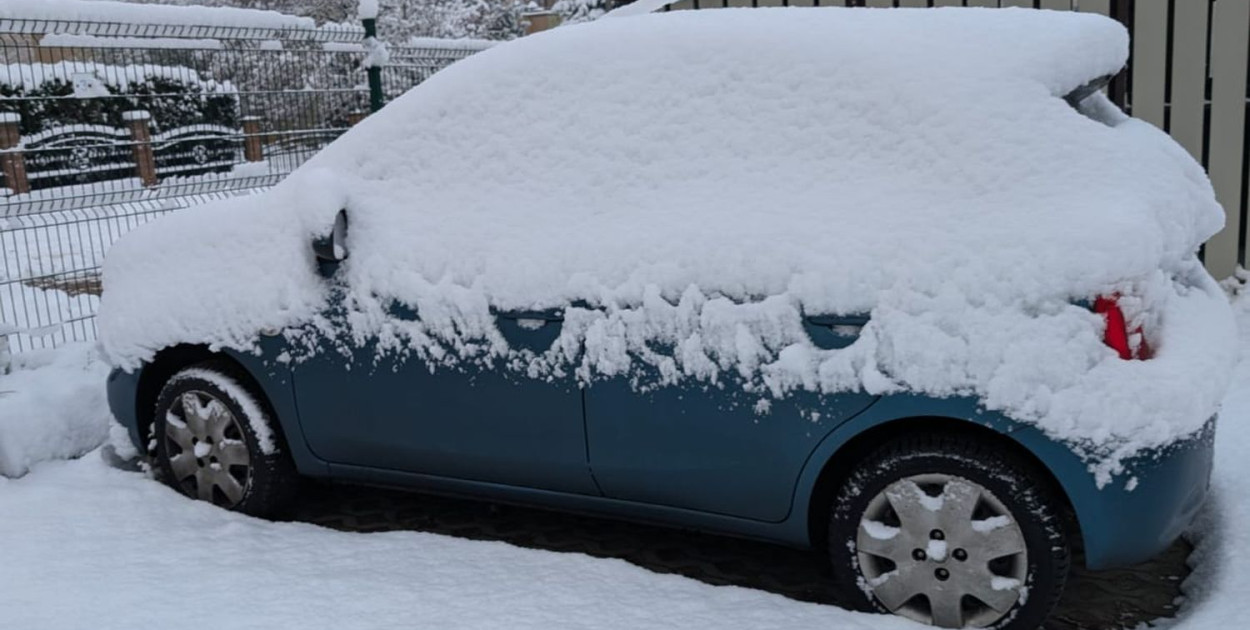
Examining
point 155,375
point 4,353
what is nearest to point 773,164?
point 155,375

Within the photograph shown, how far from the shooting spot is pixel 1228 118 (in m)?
6.55

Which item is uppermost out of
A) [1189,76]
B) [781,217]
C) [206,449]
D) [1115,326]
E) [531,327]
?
[1189,76]

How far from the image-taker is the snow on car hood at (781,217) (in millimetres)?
2973

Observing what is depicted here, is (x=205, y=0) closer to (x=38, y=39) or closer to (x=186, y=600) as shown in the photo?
(x=38, y=39)

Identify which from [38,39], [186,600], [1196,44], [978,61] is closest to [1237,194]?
[1196,44]

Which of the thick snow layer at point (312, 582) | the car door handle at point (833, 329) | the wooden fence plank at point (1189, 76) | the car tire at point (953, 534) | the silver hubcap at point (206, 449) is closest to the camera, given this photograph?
the car tire at point (953, 534)

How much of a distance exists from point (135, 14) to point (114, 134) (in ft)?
2.04

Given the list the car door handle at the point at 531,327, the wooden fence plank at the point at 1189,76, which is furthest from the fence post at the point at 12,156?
the wooden fence plank at the point at 1189,76

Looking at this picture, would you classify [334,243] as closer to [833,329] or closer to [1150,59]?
[833,329]

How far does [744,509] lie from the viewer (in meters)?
3.40

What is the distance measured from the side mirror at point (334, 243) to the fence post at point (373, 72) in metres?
3.26

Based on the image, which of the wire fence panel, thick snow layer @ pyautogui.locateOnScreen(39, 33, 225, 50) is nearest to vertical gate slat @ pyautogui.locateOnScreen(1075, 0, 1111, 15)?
the wire fence panel

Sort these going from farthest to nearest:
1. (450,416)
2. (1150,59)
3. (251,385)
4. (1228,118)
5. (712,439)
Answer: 1. (1150,59)
2. (1228,118)
3. (251,385)
4. (450,416)
5. (712,439)

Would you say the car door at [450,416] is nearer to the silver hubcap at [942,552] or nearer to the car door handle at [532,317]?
the car door handle at [532,317]
